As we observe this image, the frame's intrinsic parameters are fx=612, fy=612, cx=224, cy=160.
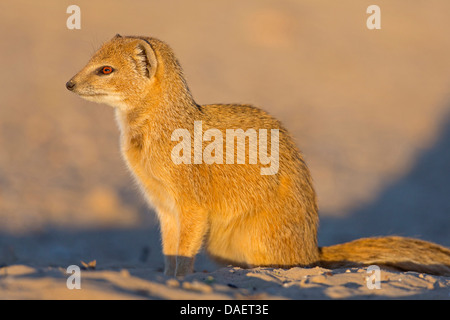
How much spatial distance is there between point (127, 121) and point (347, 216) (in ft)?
19.7

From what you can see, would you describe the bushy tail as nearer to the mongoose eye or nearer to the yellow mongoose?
the yellow mongoose

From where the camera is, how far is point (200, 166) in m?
5.66

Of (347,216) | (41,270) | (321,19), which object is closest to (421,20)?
(321,19)

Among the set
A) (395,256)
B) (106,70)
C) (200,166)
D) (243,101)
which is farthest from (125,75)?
(243,101)

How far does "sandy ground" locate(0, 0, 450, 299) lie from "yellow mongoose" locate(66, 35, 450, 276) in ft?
1.57

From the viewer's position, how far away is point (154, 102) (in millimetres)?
5824

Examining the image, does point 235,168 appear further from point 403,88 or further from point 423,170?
point 403,88

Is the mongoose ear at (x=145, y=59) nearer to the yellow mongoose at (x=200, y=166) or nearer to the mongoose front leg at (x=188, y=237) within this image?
the yellow mongoose at (x=200, y=166)

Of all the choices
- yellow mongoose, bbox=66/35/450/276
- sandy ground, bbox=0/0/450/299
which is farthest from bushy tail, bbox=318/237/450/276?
sandy ground, bbox=0/0/450/299

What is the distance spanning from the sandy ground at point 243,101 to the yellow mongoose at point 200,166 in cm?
48

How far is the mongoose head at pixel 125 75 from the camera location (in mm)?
5699

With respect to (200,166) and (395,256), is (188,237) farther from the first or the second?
(395,256)

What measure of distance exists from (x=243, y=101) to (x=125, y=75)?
753cm

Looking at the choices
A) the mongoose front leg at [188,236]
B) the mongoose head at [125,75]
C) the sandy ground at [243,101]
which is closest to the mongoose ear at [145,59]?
the mongoose head at [125,75]
